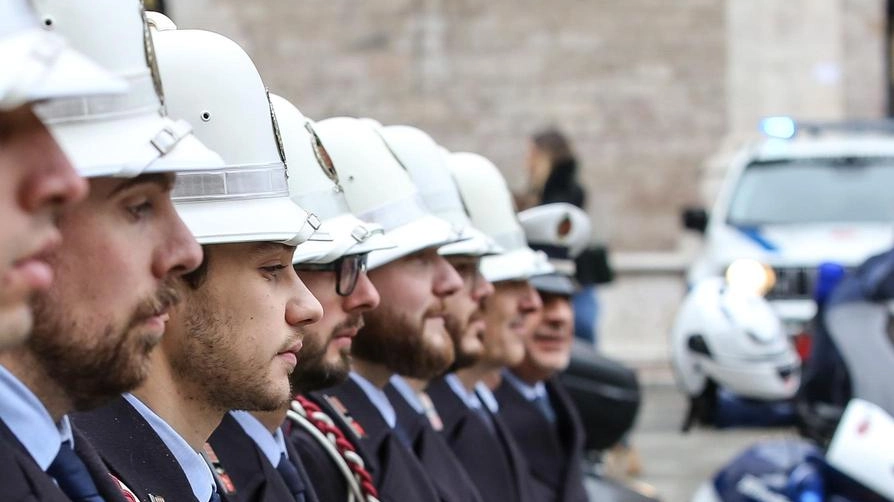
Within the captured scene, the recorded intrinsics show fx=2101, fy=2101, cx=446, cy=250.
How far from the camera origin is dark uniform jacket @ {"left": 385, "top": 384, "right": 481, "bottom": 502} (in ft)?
16.9

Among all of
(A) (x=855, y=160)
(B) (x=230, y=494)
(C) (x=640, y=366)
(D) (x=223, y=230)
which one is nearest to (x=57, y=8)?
(D) (x=223, y=230)

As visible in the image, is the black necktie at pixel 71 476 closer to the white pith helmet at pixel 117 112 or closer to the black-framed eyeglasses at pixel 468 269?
the white pith helmet at pixel 117 112

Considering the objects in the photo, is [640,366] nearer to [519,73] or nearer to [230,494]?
[519,73]

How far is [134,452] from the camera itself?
11.0 ft

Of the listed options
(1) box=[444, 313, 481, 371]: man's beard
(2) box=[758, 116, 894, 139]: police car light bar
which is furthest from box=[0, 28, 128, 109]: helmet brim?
(2) box=[758, 116, 894, 139]: police car light bar

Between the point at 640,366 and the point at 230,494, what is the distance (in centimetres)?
1418

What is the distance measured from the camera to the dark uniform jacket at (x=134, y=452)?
3283 mm

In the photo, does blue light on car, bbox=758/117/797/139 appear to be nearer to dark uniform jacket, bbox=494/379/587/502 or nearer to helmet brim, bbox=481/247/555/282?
dark uniform jacket, bbox=494/379/587/502

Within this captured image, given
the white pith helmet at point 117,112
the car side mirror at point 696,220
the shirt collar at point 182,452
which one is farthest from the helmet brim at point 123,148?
the car side mirror at point 696,220

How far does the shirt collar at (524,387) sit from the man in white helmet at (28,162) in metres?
4.88

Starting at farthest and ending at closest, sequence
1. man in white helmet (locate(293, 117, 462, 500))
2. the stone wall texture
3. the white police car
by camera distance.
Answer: the stone wall texture → the white police car → man in white helmet (locate(293, 117, 462, 500))

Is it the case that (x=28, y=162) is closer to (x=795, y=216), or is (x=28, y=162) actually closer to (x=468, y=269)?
(x=468, y=269)

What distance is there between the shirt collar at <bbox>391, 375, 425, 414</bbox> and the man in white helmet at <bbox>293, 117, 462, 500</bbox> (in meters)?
0.10

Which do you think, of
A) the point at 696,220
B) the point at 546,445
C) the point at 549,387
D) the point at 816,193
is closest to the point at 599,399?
the point at 549,387
